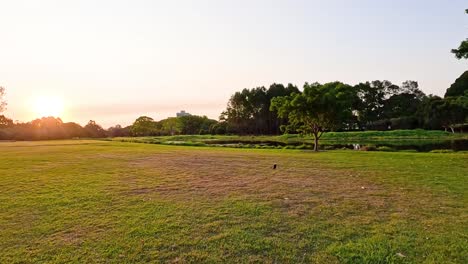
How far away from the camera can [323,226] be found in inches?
217

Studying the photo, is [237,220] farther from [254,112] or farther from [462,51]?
[254,112]

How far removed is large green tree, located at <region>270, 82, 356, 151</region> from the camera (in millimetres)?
23531

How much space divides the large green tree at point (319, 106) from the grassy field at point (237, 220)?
1342 centimetres

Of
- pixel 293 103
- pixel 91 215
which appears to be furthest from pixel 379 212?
pixel 293 103

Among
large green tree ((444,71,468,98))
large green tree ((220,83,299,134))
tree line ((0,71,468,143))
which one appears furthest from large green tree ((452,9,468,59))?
large green tree ((220,83,299,134))

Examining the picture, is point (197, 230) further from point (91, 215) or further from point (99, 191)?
point (99, 191)

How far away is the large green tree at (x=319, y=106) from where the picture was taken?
2353cm

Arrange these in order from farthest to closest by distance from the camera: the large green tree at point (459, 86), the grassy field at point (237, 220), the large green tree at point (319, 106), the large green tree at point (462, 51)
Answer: the large green tree at point (459, 86), the large green tree at point (319, 106), the large green tree at point (462, 51), the grassy field at point (237, 220)

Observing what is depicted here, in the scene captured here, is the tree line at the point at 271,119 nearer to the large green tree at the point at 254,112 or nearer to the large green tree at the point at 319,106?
the large green tree at the point at 254,112

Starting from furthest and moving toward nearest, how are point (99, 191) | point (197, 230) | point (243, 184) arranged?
1. point (243, 184)
2. point (99, 191)
3. point (197, 230)

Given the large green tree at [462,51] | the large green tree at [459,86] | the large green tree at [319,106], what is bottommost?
the large green tree at [319,106]

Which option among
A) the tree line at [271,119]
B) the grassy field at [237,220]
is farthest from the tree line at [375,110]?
the grassy field at [237,220]

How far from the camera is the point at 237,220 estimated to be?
588 cm

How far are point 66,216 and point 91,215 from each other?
47 cm
